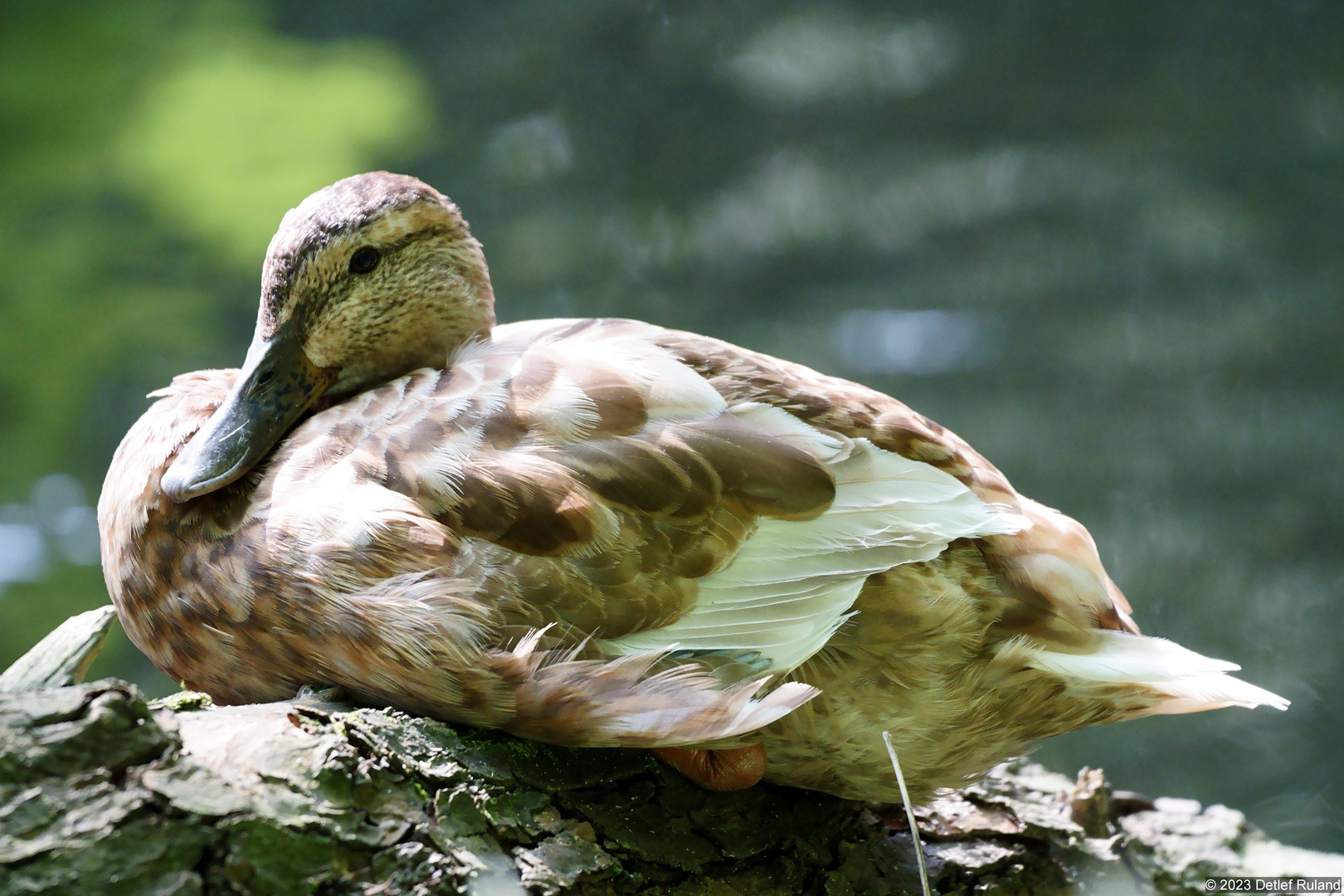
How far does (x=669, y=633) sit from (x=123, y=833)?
0.49 metres

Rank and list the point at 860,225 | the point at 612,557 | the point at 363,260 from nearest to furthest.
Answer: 1. the point at 612,557
2. the point at 363,260
3. the point at 860,225

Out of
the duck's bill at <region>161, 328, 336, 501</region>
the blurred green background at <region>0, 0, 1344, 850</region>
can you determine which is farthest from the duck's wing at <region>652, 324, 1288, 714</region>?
the blurred green background at <region>0, 0, 1344, 850</region>

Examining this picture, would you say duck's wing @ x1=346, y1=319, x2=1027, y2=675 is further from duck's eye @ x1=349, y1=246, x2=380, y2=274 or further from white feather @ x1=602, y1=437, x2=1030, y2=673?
duck's eye @ x1=349, y1=246, x2=380, y2=274

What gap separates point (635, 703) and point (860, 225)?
2003 millimetres

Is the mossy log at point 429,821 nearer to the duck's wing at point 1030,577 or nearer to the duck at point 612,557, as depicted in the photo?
the duck at point 612,557

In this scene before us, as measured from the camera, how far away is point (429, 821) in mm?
868

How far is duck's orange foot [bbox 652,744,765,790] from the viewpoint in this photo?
1056mm

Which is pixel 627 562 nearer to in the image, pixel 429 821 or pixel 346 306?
pixel 429 821

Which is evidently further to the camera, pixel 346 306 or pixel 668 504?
pixel 346 306

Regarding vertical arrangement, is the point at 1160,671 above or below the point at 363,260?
below

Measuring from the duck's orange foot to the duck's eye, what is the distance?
2.13 ft

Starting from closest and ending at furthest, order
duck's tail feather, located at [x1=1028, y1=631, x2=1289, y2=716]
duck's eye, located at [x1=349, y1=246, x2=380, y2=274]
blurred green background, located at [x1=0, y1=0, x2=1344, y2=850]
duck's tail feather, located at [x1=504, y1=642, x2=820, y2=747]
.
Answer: duck's tail feather, located at [x1=504, y1=642, x2=820, y2=747] → duck's tail feather, located at [x1=1028, y1=631, x2=1289, y2=716] → duck's eye, located at [x1=349, y1=246, x2=380, y2=274] → blurred green background, located at [x1=0, y1=0, x2=1344, y2=850]

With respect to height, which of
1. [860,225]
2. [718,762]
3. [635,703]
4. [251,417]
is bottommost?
[718,762]

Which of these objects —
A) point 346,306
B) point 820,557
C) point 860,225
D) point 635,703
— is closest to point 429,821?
point 635,703
